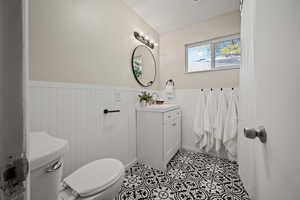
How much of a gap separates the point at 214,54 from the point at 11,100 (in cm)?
250

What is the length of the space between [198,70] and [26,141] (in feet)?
7.83

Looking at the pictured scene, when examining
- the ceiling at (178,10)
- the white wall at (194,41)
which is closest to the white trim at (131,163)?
the white wall at (194,41)

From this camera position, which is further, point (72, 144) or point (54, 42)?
point (72, 144)

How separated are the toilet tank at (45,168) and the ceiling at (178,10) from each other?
195 centimetres

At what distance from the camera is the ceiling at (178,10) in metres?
1.70

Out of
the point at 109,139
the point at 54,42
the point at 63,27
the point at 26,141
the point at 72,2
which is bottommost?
the point at 109,139

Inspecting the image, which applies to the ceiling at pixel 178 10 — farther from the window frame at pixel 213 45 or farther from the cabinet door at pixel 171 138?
the cabinet door at pixel 171 138

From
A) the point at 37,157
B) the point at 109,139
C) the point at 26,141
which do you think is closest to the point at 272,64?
the point at 26,141

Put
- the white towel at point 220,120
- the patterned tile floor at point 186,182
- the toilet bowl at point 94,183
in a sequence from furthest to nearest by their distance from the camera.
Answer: the white towel at point 220,120
the patterned tile floor at point 186,182
the toilet bowl at point 94,183

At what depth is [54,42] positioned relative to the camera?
1.00 m

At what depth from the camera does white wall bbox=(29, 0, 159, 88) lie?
3.07 feet

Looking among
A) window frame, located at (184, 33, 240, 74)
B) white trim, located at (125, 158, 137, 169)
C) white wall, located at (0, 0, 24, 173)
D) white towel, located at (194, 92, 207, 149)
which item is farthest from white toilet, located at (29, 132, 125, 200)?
window frame, located at (184, 33, 240, 74)

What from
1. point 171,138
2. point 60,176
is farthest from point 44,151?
point 171,138

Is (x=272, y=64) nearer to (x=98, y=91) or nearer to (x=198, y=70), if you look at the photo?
(x=98, y=91)
